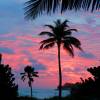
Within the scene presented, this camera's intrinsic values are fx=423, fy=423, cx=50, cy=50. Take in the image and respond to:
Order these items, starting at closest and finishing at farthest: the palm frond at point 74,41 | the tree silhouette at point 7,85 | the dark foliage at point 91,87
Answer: the dark foliage at point 91,87
the tree silhouette at point 7,85
the palm frond at point 74,41

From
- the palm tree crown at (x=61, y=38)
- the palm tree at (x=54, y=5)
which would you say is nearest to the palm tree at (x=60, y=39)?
the palm tree crown at (x=61, y=38)

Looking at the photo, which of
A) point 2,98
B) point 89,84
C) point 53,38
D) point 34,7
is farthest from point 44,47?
point 34,7

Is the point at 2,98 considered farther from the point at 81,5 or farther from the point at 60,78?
the point at 81,5

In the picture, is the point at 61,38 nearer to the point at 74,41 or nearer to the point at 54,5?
the point at 74,41

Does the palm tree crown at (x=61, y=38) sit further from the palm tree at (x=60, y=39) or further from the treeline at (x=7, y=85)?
the treeline at (x=7, y=85)

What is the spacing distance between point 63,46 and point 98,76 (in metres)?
31.0

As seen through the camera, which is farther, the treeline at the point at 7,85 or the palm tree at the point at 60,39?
the palm tree at the point at 60,39

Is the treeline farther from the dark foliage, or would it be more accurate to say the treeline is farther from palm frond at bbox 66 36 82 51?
palm frond at bbox 66 36 82 51

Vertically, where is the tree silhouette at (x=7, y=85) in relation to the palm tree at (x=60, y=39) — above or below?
below

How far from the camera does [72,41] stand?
210ft

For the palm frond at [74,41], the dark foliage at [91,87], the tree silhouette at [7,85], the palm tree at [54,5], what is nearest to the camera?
the palm tree at [54,5]

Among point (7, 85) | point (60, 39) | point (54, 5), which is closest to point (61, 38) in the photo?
point (60, 39)

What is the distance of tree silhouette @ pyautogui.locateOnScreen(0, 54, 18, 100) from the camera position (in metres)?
38.1

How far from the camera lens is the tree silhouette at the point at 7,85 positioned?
38.1 metres
